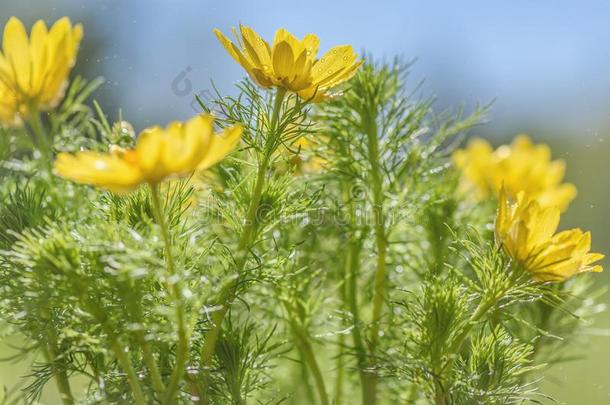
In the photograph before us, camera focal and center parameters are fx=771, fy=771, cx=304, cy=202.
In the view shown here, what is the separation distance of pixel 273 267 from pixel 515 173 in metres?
0.44

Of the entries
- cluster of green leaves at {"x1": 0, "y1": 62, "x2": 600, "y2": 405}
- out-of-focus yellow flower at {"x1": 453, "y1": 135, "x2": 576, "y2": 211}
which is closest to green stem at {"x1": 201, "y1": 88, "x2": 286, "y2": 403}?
cluster of green leaves at {"x1": 0, "y1": 62, "x2": 600, "y2": 405}

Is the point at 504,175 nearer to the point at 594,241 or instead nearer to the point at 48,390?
the point at 48,390

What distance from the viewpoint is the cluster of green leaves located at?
1.69ft

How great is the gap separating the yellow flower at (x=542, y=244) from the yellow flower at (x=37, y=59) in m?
0.34

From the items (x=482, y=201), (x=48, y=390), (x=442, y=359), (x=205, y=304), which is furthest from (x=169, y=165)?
(x=48, y=390)

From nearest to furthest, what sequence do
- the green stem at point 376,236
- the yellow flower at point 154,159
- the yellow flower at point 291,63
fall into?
1. the yellow flower at point 154,159
2. the yellow flower at point 291,63
3. the green stem at point 376,236

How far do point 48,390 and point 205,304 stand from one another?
0.65 meters

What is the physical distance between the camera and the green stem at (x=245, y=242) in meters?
0.55

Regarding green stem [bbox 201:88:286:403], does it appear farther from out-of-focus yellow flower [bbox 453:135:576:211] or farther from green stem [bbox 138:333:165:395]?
out-of-focus yellow flower [bbox 453:135:576:211]

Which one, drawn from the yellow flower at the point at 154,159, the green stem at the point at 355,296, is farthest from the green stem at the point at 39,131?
the green stem at the point at 355,296

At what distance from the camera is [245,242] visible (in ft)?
1.85

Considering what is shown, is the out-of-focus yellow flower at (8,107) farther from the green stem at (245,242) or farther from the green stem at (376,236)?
the green stem at (376,236)

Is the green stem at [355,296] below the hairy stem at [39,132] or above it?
below

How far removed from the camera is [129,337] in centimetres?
54
